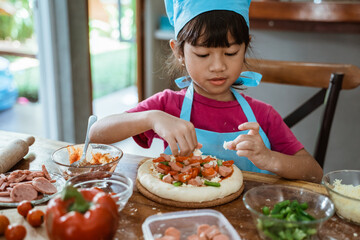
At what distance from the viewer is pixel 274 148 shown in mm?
1552

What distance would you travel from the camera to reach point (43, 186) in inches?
42.3

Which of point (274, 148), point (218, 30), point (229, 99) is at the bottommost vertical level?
point (274, 148)

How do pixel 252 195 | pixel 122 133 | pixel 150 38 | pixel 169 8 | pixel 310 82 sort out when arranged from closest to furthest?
pixel 252 195 → pixel 122 133 → pixel 169 8 → pixel 310 82 → pixel 150 38

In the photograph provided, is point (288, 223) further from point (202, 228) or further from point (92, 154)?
point (92, 154)

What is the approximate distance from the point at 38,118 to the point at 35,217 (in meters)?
3.19

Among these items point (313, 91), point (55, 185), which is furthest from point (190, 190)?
point (313, 91)

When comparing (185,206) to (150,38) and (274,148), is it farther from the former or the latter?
(150,38)

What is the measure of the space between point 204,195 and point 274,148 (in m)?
0.59

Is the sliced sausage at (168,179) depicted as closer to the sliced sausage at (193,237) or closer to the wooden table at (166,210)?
the wooden table at (166,210)

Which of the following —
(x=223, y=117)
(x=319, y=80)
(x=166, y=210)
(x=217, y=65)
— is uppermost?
(x=217, y=65)

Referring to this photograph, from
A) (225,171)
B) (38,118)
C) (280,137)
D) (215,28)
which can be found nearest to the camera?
(225,171)

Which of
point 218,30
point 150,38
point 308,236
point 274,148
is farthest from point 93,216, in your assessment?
point 150,38

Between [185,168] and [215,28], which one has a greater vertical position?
[215,28]

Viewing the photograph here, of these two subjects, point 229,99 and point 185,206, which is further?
point 229,99
